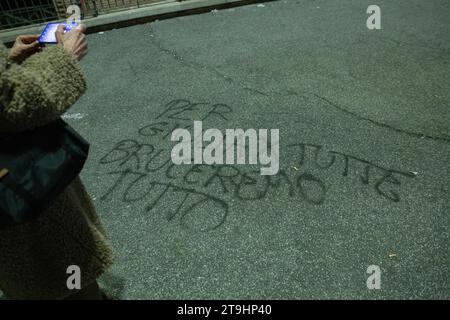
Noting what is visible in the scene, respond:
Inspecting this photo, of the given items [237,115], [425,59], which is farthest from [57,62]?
[425,59]

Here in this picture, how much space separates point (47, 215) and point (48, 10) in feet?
29.4

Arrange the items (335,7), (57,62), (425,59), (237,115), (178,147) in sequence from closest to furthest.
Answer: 1. (57,62)
2. (178,147)
3. (237,115)
4. (425,59)
5. (335,7)

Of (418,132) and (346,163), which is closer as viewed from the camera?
(346,163)

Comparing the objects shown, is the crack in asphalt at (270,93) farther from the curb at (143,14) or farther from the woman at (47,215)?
the woman at (47,215)

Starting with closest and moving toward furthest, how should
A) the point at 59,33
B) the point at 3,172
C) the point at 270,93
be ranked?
the point at 3,172 < the point at 59,33 < the point at 270,93

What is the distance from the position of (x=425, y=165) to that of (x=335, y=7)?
4.99 m

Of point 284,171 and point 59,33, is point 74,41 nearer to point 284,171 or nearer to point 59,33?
point 59,33

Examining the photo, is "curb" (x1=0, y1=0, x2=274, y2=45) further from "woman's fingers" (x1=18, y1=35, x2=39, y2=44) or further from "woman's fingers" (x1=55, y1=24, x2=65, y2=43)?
"woman's fingers" (x1=55, y1=24, x2=65, y2=43)

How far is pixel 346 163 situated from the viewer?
3.13 meters

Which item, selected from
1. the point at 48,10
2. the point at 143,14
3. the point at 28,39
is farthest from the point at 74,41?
the point at 48,10

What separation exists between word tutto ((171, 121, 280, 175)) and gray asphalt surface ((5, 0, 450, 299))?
10 centimetres

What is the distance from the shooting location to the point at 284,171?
10.1ft
